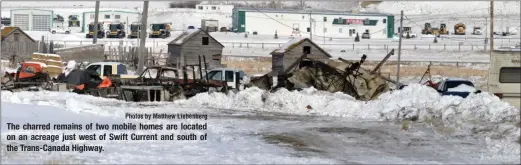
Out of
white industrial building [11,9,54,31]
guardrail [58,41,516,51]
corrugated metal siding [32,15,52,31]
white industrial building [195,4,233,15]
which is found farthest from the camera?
white industrial building [195,4,233,15]

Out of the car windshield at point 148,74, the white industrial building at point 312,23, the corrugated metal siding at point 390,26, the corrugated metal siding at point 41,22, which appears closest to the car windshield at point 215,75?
the car windshield at point 148,74

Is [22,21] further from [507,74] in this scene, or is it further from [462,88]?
[507,74]

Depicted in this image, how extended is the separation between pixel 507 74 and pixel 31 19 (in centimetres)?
8465

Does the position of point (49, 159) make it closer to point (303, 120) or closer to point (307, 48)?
point (303, 120)

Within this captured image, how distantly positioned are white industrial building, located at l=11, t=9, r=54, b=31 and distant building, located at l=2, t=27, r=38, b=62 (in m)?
42.5

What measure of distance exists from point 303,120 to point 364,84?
8815 mm

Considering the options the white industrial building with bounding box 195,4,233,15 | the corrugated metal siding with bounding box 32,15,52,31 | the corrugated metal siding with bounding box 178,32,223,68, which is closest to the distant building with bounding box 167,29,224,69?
the corrugated metal siding with bounding box 178,32,223,68

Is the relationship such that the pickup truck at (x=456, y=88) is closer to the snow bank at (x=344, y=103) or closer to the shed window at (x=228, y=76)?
the snow bank at (x=344, y=103)

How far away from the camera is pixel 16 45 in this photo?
2272 inches

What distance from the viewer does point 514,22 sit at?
112 metres

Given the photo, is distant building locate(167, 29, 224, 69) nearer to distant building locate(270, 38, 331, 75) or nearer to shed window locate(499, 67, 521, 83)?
distant building locate(270, 38, 331, 75)

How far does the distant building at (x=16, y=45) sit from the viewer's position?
5747 cm

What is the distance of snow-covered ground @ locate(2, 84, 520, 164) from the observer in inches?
620

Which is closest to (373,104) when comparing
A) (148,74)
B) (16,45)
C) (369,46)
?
(148,74)
